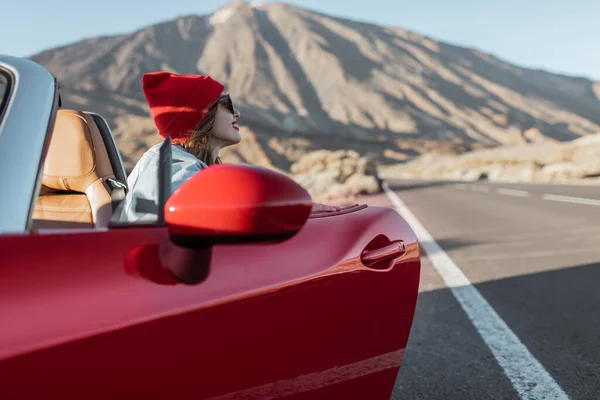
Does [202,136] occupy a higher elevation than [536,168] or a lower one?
higher

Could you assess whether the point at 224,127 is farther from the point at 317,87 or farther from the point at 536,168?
the point at 317,87

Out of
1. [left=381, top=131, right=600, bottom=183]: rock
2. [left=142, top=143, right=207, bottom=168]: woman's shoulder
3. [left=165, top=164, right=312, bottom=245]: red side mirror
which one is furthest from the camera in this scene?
[left=381, top=131, right=600, bottom=183]: rock

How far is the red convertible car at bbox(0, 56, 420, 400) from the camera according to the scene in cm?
113

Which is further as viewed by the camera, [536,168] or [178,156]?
[536,168]

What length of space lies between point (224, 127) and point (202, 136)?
0.10 metres

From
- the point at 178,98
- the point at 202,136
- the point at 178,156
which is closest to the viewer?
the point at 178,156

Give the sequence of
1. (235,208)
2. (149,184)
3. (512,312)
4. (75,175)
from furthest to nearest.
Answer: (512,312), (75,175), (149,184), (235,208)

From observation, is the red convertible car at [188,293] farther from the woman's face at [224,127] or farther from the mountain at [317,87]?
the mountain at [317,87]

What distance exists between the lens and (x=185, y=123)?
211 centimetres

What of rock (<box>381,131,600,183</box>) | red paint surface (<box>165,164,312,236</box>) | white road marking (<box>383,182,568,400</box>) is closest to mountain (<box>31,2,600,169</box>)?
rock (<box>381,131,600,183</box>)

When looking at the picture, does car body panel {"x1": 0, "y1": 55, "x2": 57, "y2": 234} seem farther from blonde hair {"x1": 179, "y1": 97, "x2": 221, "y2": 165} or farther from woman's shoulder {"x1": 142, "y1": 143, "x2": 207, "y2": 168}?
blonde hair {"x1": 179, "y1": 97, "x2": 221, "y2": 165}

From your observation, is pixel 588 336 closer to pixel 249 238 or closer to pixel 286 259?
pixel 286 259

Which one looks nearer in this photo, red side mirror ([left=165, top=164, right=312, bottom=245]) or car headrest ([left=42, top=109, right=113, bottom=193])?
red side mirror ([left=165, top=164, right=312, bottom=245])

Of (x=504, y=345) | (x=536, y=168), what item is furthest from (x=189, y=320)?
(x=536, y=168)
